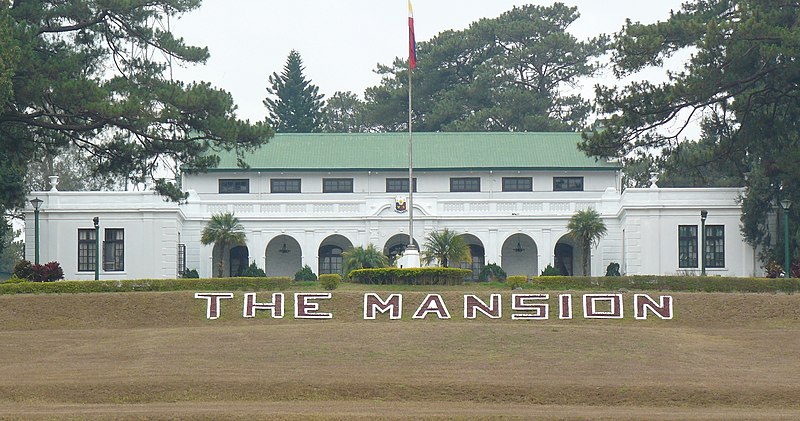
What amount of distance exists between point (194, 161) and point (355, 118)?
5655 centimetres

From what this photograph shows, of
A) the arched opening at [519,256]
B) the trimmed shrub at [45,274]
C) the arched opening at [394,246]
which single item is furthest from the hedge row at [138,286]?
the arched opening at [519,256]

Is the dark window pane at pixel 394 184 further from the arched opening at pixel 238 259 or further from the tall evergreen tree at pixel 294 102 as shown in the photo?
the tall evergreen tree at pixel 294 102

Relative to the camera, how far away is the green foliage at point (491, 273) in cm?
6341

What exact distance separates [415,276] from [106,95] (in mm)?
13064

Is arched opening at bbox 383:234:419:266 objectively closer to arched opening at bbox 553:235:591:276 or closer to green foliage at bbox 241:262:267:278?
green foliage at bbox 241:262:267:278

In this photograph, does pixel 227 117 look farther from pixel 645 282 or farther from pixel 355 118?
pixel 355 118

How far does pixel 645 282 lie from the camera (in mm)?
47875

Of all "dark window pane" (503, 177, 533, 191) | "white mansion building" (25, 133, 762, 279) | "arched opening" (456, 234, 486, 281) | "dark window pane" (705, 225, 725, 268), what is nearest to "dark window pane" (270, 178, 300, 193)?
"white mansion building" (25, 133, 762, 279)

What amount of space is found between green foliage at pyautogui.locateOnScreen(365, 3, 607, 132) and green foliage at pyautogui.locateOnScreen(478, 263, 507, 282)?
2961 cm

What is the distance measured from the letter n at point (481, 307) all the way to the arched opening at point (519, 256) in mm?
23401

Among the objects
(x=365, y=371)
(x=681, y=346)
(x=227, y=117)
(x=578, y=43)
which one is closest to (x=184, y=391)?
(x=365, y=371)

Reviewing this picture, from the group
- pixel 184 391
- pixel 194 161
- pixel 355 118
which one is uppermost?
pixel 355 118

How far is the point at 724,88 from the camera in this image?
5262 centimetres

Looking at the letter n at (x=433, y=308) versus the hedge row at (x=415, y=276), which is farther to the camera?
the hedge row at (x=415, y=276)
